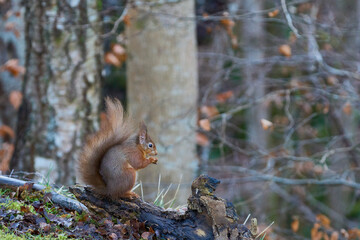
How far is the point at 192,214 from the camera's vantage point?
2.84 metres

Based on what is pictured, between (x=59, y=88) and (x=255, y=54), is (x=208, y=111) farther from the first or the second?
(x=59, y=88)

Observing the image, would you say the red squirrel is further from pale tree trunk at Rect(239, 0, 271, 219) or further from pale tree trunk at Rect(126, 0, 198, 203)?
pale tree trunk at Rect(239, 0, 271, 219)

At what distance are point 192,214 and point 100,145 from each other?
0.60m

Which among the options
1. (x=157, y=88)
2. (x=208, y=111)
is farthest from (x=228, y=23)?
(x=208, y=111)

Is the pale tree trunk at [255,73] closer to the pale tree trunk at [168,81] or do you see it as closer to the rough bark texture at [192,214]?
the pale tree trunk at [168,81]

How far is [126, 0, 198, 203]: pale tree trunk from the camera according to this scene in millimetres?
5926

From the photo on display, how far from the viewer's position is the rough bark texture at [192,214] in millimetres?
2727

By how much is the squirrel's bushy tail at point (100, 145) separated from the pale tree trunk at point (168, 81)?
2.88 metres

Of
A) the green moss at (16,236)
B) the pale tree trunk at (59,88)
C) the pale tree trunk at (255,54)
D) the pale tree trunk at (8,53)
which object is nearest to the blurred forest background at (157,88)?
the pale tree trunk at (59,88)

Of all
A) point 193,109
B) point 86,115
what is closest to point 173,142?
point 193,109

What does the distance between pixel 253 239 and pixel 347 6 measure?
773cm

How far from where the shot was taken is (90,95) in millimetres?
5125

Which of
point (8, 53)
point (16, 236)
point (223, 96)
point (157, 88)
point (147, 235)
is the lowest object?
point (223, 96)

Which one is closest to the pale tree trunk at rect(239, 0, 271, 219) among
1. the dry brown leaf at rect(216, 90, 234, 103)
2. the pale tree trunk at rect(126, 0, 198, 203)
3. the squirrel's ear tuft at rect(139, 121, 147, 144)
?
the dry brown leaf at rect(216, 90, 234, 103)
